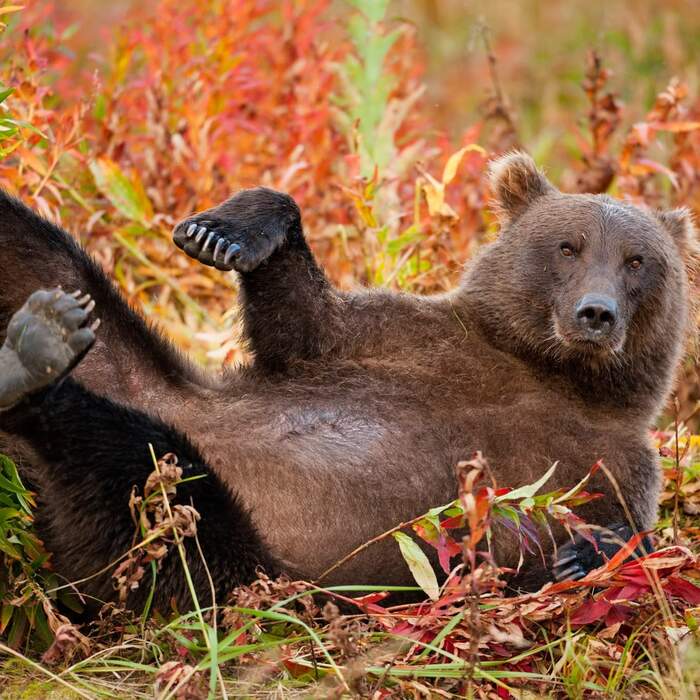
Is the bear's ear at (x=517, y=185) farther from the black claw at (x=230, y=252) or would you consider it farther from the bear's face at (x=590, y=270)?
the black claw at (x=230, y=252)

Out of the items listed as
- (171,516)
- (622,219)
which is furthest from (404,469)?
(622,219)

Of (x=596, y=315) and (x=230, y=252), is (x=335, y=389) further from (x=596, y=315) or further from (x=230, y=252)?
(x=596, y=315)

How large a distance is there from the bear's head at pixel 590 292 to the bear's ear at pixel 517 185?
12 centimetres

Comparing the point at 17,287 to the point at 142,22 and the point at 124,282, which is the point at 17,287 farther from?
the point at 142,22

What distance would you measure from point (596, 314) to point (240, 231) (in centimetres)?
138

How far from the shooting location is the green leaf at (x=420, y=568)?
3.70 metres

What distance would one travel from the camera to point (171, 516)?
360cm

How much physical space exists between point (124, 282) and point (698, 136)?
408 centimetres

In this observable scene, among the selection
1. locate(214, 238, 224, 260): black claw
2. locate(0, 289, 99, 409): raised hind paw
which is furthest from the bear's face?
locate(0, 289, 99, 409): raised hind paw

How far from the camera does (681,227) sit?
213 inches

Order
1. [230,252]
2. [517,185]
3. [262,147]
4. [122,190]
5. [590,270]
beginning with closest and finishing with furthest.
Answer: [230,252] → [590,270] → [517,185] → [122,190] → [262,147]

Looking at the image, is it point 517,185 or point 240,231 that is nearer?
point 240,231

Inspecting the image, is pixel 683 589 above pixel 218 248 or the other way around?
the other way around

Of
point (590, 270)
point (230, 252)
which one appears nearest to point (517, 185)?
point (590, 270)
